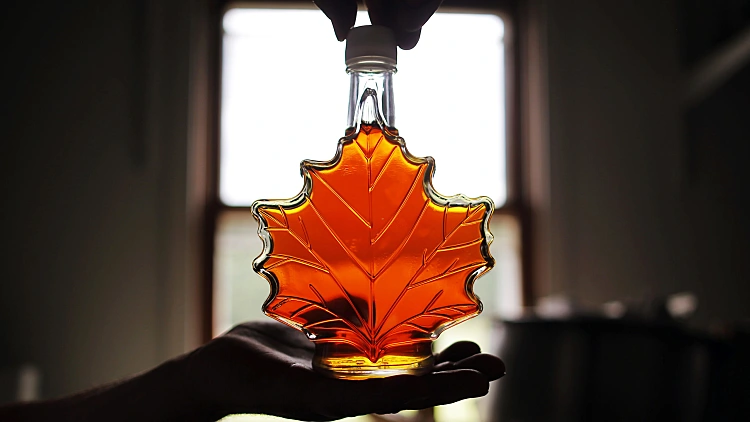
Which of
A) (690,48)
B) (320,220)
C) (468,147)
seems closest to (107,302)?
(468,147)

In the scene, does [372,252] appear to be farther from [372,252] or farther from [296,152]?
[296,152]

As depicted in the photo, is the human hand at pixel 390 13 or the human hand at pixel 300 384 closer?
the human hand at pixel 300 384

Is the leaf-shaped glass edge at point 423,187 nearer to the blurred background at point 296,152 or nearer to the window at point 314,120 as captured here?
the blurred background at point 296,152

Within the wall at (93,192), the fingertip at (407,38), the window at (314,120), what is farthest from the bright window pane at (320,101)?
the fingertip at (407,38)

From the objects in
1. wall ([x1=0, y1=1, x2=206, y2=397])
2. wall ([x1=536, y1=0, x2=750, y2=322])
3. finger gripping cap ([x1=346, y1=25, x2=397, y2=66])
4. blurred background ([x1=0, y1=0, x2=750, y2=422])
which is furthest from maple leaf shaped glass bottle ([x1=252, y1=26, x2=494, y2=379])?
wall ([x1=536, y1=0, x2=750, y2=322])

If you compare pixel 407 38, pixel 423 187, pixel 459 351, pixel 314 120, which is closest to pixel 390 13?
pixel 407 38

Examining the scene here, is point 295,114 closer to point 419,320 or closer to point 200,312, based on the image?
point 200,312
